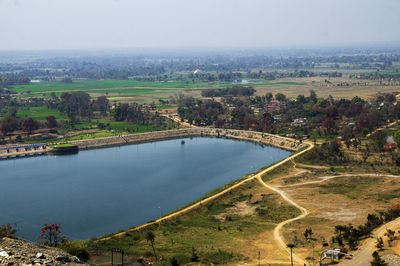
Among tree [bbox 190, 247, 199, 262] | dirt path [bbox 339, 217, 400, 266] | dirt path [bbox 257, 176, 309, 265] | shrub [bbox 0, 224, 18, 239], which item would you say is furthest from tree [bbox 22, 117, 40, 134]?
dirt path [bbox 339, 217, 400, 266]

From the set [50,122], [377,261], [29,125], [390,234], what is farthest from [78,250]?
[50,122]

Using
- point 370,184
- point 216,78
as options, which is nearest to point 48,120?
point 370,184

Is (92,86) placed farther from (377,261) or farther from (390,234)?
(377,261)

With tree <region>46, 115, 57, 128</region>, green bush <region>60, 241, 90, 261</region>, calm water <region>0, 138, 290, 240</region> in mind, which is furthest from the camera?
tree <region>46, 115, 57, 128</region>

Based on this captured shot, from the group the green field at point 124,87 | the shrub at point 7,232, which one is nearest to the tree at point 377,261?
the shrub at point 7,232

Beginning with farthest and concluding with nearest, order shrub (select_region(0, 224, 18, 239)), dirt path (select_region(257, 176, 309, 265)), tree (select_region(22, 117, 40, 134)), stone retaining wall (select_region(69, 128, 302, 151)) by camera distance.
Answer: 1. tree (select_region(22, 117, 40, 134))
2. stone retaining wall (select_region(69, 128, 302, 151))
3. dirt path (select_region(257, 176, 309, 265))
4. shrub (select_region(0, 224, 18, 239))

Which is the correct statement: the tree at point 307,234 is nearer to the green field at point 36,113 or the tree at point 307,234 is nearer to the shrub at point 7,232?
the shrub at point 7,232

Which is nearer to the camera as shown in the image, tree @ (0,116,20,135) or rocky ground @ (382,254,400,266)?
rocky ground @ (382,254,400,266)

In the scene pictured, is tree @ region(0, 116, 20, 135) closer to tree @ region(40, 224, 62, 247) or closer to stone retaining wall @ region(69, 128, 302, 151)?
stone retaining wall @ region(69, 128, 302, 151)
